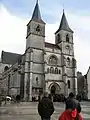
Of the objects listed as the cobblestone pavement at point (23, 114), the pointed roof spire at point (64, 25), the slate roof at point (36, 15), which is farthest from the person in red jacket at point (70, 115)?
the pointed roof spire at point (64, 25)

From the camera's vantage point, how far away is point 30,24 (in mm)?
54406

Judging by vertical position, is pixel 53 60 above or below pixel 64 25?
below

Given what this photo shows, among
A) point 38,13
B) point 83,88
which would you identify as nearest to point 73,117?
point 38,13

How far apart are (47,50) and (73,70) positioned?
374 inches

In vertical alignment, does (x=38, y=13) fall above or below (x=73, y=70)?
above

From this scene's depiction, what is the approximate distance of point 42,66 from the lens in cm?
5078

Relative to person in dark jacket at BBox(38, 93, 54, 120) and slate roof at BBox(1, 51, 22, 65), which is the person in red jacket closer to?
person in dark jacket at BBox(38, 93, 54, 120)

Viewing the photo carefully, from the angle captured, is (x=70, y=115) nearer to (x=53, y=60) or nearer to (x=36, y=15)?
(x=53, y=60)

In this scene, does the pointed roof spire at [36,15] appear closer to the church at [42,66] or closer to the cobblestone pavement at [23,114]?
the church at [42,66]

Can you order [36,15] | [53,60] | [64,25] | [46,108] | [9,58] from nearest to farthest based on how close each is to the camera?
[46,108], [53,60], [36,15], [64,25], [9,58]

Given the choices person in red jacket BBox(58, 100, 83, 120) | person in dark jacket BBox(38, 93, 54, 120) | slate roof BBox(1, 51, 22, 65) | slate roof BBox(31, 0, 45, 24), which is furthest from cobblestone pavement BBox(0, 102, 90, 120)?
slate roof BBox(1, 51, 22, 65)

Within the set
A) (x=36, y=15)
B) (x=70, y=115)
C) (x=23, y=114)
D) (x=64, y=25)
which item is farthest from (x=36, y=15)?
(x=70, y=115)

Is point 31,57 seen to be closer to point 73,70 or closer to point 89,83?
point 73,70

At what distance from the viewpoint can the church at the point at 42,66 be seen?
48.7 metres
